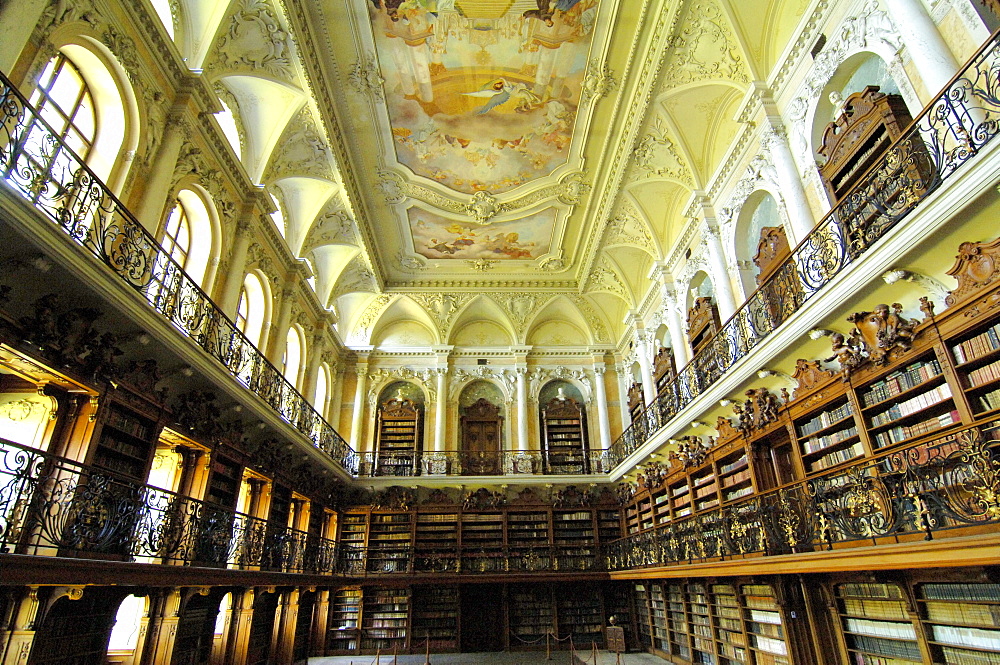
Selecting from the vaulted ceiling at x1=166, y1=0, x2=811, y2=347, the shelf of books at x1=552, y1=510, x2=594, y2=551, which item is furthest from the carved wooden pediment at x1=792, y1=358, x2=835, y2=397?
the shelf of books at x1=552, y1=510, x2=594, y2=551

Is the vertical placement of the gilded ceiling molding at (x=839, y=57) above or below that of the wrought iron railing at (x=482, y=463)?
above

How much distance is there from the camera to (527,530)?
11.9 metres

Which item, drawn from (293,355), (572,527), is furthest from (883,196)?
(293,355)

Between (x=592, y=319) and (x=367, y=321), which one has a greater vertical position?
(x=592, y=319)

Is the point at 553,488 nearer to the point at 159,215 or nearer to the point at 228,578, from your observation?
the point at 228,578

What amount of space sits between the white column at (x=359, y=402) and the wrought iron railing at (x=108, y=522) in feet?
17.3

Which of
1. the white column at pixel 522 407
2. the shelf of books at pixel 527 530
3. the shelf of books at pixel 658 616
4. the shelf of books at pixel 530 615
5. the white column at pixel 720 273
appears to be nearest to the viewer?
the white column at pixel 720 273

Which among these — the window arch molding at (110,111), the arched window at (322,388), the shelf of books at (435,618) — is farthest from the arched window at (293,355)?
the window arch molding at (110,111)

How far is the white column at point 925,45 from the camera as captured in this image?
4.45 metres

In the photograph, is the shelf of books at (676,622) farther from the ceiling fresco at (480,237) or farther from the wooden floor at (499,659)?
the ceiling fresco at (480,237)

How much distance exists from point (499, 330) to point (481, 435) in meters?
2.80

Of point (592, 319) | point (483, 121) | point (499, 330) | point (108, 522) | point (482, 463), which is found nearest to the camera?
point (108, 522)

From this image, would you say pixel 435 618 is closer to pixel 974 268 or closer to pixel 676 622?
pixel 676 622

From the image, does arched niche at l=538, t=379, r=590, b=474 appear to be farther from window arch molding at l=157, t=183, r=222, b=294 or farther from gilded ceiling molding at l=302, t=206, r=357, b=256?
window arch molding at l=157, t=183, r=222, b=294
